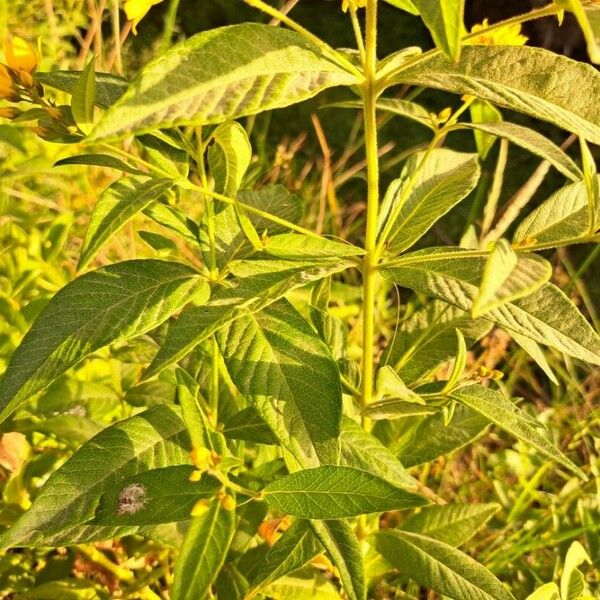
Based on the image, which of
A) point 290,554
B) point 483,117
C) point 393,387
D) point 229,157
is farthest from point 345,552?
point 483,117

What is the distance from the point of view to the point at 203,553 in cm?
74

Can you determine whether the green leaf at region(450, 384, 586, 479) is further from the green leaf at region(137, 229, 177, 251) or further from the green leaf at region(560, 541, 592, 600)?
the green leaf at region(137, 229, 177, 251)

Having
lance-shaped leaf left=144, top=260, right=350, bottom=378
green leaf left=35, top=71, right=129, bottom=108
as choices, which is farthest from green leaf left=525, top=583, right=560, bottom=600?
green leaf left=35, top=71, right=129, bottom=108

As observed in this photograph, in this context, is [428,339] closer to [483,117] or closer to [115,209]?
[483,117]

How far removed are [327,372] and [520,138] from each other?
0.83 feet

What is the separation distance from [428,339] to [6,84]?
1.79ft

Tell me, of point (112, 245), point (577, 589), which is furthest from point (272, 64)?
point (112, 245)

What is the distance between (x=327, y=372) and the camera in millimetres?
727

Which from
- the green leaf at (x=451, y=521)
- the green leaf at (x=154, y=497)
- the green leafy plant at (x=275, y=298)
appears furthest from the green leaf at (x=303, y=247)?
the green leaf at (x=451, y=521)

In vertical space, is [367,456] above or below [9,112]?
below

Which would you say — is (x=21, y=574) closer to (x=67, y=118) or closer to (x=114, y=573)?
(x=114, y=573)

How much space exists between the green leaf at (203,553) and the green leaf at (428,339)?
0.30m

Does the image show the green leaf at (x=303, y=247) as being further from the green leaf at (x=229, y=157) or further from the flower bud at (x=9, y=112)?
the flower bud at (x=9, y=112)

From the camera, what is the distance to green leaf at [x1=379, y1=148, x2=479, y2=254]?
855mm
